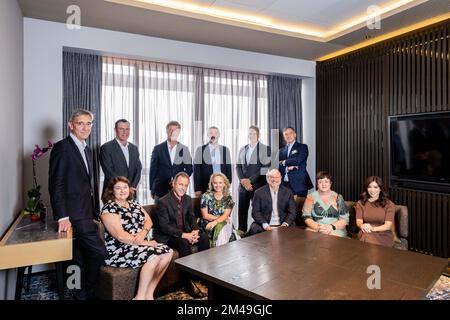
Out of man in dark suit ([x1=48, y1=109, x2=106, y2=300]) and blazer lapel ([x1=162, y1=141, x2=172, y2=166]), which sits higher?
blazer lapel ([x1=162, y1=141, x2=172, y2=166])

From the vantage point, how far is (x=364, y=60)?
177 inches

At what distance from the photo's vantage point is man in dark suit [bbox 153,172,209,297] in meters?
3.07

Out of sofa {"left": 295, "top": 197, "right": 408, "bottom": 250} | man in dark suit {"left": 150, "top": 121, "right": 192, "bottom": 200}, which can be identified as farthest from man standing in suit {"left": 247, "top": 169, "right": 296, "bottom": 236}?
man in dark suit {"left": 150, "top": 121, "right": 192, "bottom": 200}

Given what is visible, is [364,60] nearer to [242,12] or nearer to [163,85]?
[242,12]

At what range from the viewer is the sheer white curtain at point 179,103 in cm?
413

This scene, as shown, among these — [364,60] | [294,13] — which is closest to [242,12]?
[294,13]

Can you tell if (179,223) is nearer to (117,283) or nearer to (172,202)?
(172,202)

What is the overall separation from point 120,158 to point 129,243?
119 cm

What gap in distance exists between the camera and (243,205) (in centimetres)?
460

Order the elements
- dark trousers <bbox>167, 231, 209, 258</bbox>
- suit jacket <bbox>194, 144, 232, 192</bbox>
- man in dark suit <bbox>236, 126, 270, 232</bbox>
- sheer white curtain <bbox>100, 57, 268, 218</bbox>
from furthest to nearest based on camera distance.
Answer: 1. man in dark suit <bbox>236, 126, 270, 232</bbox>
2. suit jacket <bbox>194, 144, 232, 192</bbox>
3. sheer white curtain <bbox>100, 57, 268, 218</bbox>
4. dark trousers <bbox>167, 231, 209, 258</bbox>

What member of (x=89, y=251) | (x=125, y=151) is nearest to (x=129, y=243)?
(x=89, y=251)

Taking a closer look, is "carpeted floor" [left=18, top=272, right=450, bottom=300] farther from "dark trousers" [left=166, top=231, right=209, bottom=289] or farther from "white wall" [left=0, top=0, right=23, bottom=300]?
"white wall" [left=0, top=0, right=23, bottom=300]

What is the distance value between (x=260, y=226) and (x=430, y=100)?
239 centimetres
